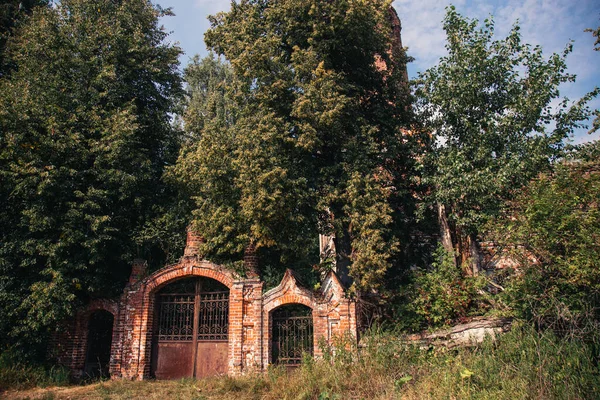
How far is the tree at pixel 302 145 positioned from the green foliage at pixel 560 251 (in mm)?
3013

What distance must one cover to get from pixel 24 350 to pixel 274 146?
335 inches

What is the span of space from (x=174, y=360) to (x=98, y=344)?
2.57m

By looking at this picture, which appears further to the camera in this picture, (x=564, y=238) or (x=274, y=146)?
(x=274, y=146)

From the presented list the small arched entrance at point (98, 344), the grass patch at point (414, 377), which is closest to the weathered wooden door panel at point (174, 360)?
the grass patch at point (414, 377)

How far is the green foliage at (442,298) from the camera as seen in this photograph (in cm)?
1002

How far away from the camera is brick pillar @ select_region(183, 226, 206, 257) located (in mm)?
11906

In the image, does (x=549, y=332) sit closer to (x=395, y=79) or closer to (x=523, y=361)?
(x=523, y=361)

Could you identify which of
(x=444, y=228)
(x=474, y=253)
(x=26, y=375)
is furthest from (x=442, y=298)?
(x=26, y=375)

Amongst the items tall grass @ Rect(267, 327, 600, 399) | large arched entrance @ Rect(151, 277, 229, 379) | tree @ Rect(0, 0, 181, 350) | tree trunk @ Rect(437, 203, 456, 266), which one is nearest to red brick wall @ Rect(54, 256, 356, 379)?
large arched entrance @ Rect(151, 277, 229, 379)

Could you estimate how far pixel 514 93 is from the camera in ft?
37.4

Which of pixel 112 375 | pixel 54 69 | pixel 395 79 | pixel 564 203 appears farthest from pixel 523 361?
pixel 54 69

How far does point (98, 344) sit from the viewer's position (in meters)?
12.1

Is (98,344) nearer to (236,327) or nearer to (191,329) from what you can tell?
(191,329)

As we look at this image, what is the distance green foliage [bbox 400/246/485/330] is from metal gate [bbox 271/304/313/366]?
8.15 ft
